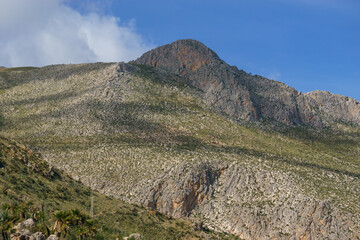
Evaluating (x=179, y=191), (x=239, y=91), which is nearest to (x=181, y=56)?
(x=239, y=91)

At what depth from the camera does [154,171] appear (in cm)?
8644

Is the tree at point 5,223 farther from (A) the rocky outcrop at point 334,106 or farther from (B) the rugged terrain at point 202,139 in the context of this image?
(A) the rocky outcrop at point 334,106

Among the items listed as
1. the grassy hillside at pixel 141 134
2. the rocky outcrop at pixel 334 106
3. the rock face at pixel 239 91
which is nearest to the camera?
the grassy hillside at pixel 141 134

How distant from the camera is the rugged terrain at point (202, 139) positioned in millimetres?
79000

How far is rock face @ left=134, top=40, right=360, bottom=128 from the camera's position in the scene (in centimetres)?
13638

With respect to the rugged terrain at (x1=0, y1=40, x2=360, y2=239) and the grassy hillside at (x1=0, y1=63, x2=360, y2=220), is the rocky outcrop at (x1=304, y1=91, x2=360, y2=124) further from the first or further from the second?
the grassy hillside at (x1=0, y1=63, x2=360, y2=220)

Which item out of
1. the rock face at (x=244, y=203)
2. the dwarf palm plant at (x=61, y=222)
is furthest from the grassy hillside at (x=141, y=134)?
the dwarf palm plant at (x=61, y=222)

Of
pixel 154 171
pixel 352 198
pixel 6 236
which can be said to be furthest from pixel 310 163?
pixel 6 236

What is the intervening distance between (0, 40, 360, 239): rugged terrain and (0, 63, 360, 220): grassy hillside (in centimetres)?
32

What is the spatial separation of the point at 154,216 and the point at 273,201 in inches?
967

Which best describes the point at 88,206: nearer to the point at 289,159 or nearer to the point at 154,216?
the point at 154,216

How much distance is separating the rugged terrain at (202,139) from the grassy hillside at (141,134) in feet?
1.03

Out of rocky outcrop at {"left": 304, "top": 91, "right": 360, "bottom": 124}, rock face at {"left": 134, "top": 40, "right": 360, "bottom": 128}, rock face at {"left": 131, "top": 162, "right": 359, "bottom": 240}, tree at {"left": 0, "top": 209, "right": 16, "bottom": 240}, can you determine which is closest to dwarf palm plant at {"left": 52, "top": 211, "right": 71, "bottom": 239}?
tree at {"left": 0, "top": 209, "right": 16, "bottom": 240}

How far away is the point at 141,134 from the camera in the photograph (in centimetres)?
10556
